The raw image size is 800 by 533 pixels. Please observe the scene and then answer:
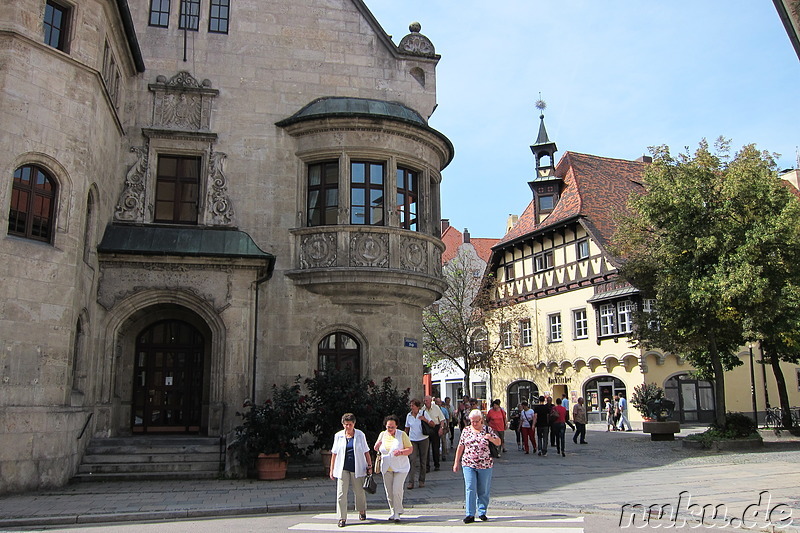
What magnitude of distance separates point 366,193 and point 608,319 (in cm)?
2060

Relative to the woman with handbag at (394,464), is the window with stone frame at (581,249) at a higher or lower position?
higher

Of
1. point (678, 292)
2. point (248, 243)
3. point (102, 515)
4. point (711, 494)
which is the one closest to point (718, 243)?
point (678, 292)

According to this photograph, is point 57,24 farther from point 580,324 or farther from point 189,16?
point 580,324

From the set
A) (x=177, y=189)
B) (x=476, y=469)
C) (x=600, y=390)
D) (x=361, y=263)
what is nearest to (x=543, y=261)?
(x=600, y=390)

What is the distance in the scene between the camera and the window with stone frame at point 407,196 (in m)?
17.9

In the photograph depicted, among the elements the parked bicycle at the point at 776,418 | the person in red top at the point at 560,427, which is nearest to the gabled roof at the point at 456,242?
the parked bicycle at the point at 776,418

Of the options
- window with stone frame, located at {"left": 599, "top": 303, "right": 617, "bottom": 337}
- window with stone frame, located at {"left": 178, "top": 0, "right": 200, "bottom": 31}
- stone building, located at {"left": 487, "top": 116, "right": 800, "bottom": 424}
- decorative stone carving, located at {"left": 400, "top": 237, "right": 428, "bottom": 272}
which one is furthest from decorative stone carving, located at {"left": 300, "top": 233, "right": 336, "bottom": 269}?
window with stone frame, located at {"left": 599, "top": 303, "right": 617, "bottom": 337}

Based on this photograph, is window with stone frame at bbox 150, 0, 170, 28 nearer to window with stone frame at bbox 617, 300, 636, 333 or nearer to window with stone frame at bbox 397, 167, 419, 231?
window with stone frame at bbox 397, 167, 419, 231

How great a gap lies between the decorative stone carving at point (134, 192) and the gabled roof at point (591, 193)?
2421cm

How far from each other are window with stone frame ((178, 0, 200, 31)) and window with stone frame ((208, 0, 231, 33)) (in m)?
0.34

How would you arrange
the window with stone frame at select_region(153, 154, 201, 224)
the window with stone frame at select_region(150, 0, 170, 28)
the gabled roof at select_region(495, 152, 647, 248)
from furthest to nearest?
the gabled roof at select_region(495, 152, 647, 248)
the window with stone frame at select_region(150, 0, 170, 28)
the window with stone frame at select_region(153, 154, 201, 224)

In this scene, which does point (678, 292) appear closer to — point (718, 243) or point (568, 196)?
point (718, 243)

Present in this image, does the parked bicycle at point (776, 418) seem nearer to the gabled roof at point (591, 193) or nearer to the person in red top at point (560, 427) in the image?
the gabled roof at point (591, 193)

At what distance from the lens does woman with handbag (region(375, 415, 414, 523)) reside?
376 inches
